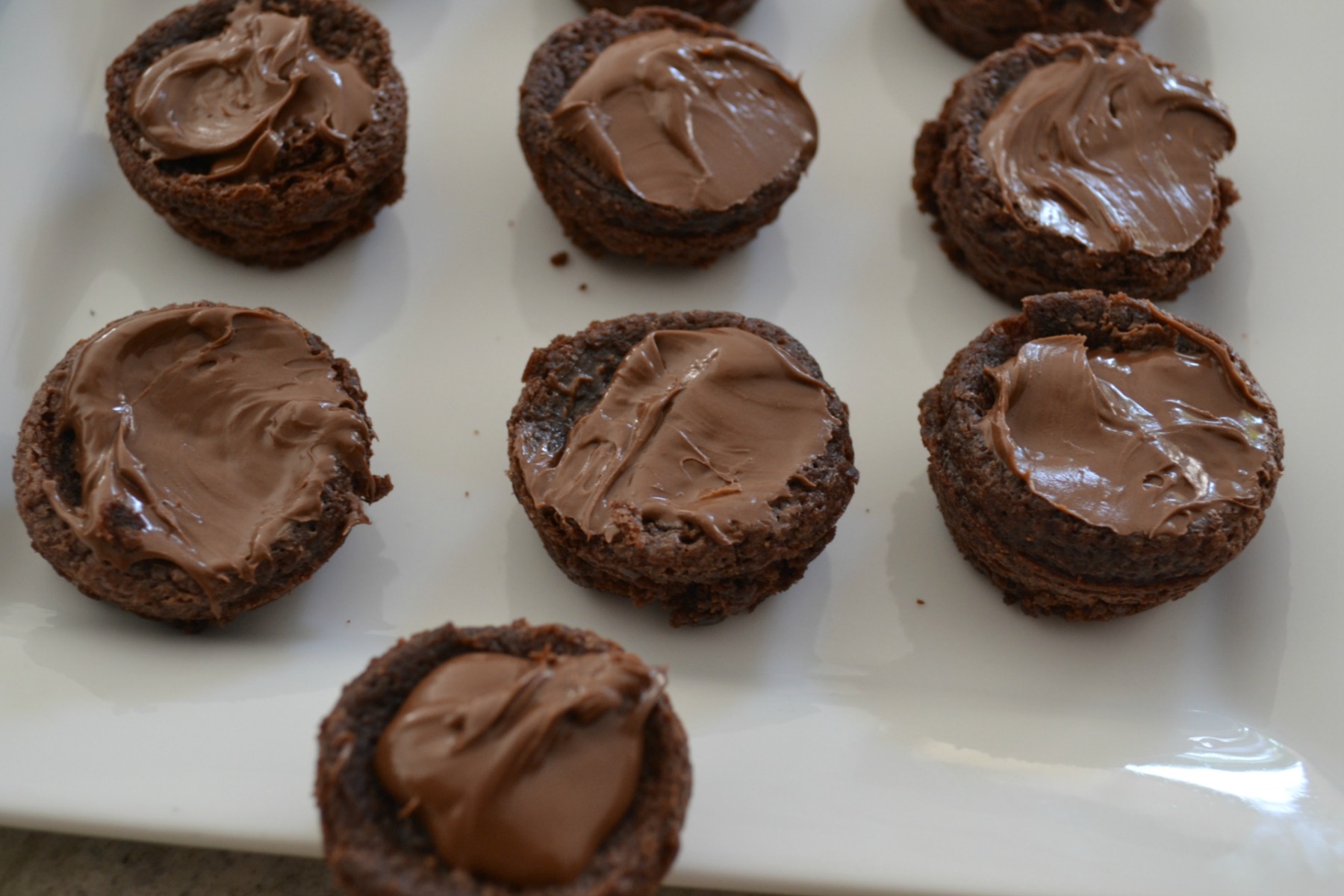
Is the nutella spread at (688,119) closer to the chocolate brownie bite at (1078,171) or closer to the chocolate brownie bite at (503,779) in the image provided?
the chocolate brownie bite at (1078,171)

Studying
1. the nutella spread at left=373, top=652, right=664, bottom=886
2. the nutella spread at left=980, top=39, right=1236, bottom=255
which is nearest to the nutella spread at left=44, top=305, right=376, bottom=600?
the nutella spread at left=373, top=652, right=664, bottom=886

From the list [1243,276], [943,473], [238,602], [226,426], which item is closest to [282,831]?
[238,602]

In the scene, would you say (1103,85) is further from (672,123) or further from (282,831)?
(282,831)

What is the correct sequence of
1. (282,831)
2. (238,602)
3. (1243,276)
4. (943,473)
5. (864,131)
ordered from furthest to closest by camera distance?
(864,131) → (1243,276) → (943,473) → (238,602) → (282,831)

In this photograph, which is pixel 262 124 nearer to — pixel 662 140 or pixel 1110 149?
pixel 662 140

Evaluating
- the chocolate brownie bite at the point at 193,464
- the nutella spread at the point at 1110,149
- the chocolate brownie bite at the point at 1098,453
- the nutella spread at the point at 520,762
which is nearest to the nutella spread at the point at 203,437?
the chocolate brownie bite at the point at 193,464
